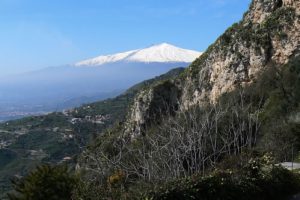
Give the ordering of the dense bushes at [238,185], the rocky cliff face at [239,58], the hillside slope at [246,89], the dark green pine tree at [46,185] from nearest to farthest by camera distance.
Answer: the dense bushes at [238,185], the dark green pine tree at [46,185], the hillside slope at [246,89], the rocky cliff face at [239,58]

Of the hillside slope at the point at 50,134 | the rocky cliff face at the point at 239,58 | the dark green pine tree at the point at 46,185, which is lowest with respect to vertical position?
the hillside slope at the point at 50,134

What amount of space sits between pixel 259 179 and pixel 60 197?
4999 millimetres

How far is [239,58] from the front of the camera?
52125mm

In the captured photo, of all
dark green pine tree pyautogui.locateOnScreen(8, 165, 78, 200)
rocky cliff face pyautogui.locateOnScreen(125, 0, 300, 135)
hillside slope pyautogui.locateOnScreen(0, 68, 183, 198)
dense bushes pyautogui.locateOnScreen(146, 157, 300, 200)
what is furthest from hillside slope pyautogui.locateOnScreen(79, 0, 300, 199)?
hillside slope pyautogui.locateOnScreen(0, 68, 183, 198)

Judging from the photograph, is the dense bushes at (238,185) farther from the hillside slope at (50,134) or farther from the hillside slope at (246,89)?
the hillside slope at (50,134)

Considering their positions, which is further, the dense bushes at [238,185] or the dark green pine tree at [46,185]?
the dark green pine tree at [46,185]

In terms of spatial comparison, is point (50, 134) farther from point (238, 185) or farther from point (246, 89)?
point (238, 185)

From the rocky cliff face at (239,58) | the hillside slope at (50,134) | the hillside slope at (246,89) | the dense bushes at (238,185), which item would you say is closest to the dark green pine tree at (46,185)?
the dense bushes at (238,185)

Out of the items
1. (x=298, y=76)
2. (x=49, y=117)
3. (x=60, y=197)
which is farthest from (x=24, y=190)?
(x=49, y=117)

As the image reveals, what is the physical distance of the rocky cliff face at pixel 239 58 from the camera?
46.0 meters

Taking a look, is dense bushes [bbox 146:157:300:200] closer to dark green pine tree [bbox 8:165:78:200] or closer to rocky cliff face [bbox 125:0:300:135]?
dark green pine tree [bbox 8:165:78:200]

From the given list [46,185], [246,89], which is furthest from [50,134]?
[46,185]

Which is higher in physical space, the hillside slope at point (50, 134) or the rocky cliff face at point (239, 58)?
the rocky cliff face at point (239, 58)

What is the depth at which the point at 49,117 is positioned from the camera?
5630 inches
